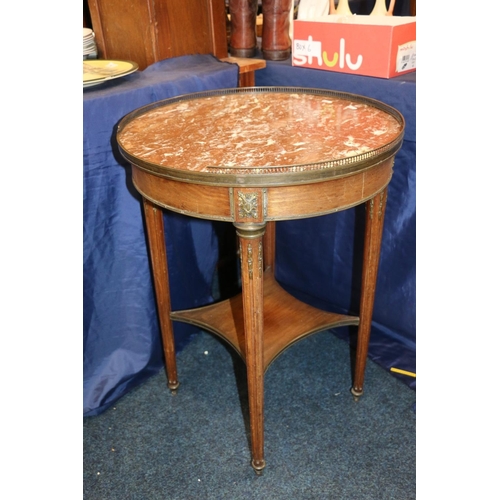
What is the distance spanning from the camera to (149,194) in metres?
1.04

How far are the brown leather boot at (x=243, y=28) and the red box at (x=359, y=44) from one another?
0.63 ft

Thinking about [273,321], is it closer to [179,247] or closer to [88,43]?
[179,247]

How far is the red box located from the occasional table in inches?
5.2

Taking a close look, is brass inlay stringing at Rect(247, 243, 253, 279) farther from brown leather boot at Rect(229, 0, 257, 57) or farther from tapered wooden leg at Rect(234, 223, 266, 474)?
brown leather boot at Rect(229, 0, 257, 57)

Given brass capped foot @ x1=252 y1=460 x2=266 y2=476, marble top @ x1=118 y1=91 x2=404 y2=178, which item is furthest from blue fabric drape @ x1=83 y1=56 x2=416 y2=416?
brass capped foot @ x1=252 y1=460 x2=266 y2=476

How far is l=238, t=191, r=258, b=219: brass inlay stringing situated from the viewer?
90cm

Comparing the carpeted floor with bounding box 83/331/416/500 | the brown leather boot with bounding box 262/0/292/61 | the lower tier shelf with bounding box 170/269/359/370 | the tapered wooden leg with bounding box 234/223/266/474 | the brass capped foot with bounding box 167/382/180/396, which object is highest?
the brown leather boot with bounding box 262/0/292/61

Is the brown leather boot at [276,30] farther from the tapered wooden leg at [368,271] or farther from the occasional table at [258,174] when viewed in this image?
the tapered wooden leg at [368,271]

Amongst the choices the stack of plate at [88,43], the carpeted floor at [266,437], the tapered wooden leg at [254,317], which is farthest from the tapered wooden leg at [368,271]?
the stack of plate at [88,43]

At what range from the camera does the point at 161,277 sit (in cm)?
138

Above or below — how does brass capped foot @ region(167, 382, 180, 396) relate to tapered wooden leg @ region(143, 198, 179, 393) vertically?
below

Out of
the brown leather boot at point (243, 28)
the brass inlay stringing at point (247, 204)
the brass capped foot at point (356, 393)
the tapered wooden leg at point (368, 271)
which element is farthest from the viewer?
the brown leather boot at point (243, 28)

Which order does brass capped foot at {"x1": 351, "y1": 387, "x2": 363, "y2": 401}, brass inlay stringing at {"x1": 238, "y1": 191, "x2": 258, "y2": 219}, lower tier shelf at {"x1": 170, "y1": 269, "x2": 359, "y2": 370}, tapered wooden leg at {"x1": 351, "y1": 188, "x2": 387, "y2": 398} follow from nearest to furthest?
brass inlay stringing at {"x1": 238, "y1": 191, "x2": 258, "y2": 219} → tapered wooden leg at {"x1": 351, "y1": 188, "x2": 387, "y2": 398} → lower tier shelf at {"x1": 170, "y1": 269, "x2": 359, "y2": 370} → brass capped foot at {"x1": 351, "y1": 387, "x2": 363, "y2": 401}

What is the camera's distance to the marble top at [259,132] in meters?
0.95
